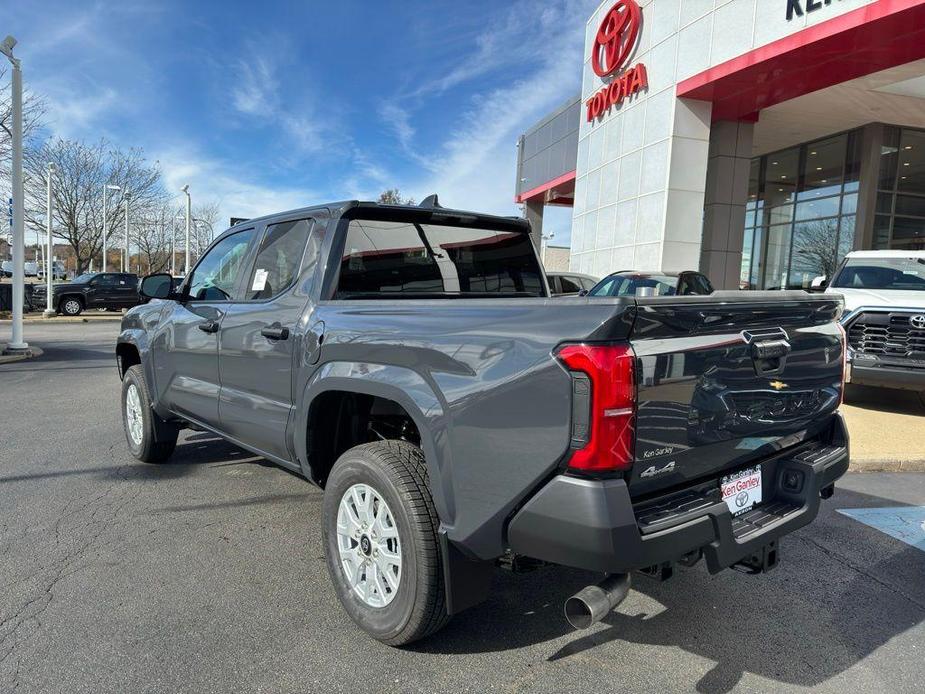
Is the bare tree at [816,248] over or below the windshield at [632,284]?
over

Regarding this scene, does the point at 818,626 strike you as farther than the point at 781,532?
Yes

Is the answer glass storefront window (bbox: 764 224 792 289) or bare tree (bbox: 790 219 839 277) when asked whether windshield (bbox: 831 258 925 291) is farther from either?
glass storefront window (bbox: 764 224 792 289)

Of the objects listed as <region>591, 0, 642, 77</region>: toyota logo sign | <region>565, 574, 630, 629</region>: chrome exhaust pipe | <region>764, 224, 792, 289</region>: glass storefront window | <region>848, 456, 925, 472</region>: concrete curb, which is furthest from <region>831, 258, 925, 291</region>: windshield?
<region>764, 224, 792, 289</region>: glass storefront window

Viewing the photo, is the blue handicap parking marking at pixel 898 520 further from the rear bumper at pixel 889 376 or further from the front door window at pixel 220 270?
the front door window at pixel 220 270

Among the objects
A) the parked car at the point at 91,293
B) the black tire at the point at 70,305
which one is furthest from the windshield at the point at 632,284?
the black tire at the point at 70,305

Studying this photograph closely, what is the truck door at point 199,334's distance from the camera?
4016mm

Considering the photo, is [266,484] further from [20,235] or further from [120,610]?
[20,235]

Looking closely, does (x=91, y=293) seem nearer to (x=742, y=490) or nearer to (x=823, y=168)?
(x=742, y=490)

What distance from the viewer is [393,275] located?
3.55m

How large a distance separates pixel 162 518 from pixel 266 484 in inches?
33.0

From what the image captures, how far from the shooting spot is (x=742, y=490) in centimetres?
252

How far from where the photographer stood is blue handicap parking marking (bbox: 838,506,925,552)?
4047 millimetres

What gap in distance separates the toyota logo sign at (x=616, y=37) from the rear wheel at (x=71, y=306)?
804 inches

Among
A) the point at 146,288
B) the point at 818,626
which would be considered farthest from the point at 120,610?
the point at 818,626
